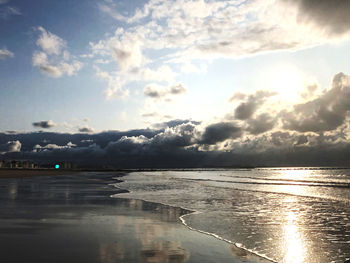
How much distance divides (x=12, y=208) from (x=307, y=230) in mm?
16504

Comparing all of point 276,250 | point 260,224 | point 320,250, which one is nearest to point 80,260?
point 276,250

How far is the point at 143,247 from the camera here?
9789 mm

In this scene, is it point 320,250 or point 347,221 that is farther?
point 347,221

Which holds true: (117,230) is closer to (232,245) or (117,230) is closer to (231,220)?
(232,245)

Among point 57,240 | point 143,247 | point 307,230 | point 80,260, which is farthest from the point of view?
Result: point 307,230

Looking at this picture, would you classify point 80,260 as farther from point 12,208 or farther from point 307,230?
point 12,208

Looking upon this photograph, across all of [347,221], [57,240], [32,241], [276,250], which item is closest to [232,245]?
[276,250]

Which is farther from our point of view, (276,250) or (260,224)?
(260,224)

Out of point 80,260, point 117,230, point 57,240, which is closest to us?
point 80,260

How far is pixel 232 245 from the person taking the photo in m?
10.6

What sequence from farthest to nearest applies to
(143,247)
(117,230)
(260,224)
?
(260,224), (117,230), (143,247)

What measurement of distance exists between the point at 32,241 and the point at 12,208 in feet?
31.0

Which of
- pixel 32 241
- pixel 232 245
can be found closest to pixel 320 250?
pixel 232 245

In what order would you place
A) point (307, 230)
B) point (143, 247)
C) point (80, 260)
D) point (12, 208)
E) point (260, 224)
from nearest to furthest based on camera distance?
point (80, 260) < point (143, 247) < point (307, 230) < point (260, 224) < point (12, 208)
